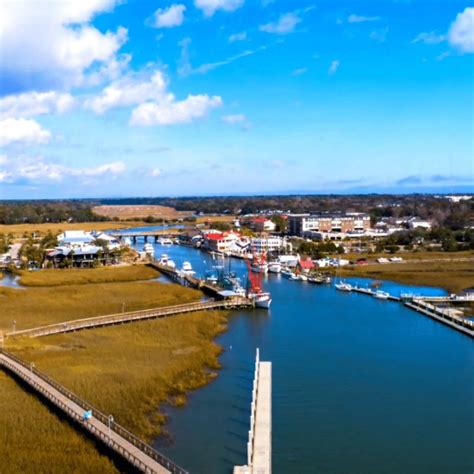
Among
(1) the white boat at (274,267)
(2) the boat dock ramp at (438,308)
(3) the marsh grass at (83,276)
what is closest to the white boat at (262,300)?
(2) the boat dock ramp at (438,308)

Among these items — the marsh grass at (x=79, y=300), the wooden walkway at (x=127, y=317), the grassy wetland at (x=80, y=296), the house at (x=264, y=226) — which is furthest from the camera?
the house at (x=264, y=226)

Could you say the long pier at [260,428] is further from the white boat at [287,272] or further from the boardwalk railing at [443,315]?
the white boat at [287,272]

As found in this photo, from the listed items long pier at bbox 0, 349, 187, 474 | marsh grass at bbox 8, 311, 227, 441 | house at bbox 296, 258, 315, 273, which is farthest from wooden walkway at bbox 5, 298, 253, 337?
house at bbox 296, 258, 315, 273

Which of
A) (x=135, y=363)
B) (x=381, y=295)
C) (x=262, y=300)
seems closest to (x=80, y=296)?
(x=262, y=300)

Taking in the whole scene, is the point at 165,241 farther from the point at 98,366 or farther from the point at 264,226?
the point at 98,366

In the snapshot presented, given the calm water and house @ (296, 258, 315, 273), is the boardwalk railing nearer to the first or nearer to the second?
the calm water

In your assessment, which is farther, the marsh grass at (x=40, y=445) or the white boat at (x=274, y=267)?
the white boat at (x=274, y=267)
